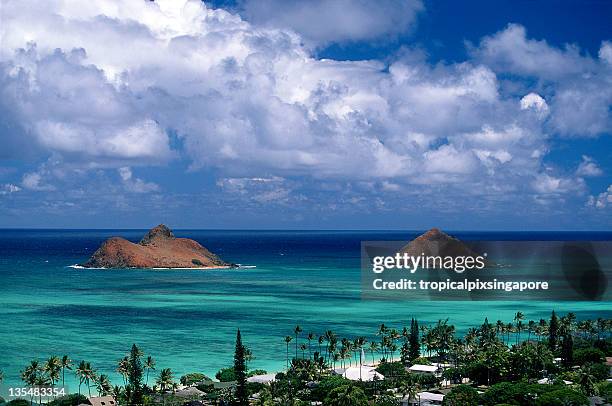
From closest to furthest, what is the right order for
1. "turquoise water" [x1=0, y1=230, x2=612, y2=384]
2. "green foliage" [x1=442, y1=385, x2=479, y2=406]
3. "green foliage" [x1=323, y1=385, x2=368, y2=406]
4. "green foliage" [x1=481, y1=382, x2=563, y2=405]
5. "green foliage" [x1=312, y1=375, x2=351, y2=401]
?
"green foliage" [x1=323, y1=385, x2=368, y2=406]
"green foliage" [x1=442, y1=385, x2=479, y2=406]
"green foliage" [x1=481, y1=382, x2=563, y2=405]
"green foliage" [x1=312, y1=375, x2=351, y2=401]
"turquoise water" [x1=0, y1=230, x2=612, y2=384]

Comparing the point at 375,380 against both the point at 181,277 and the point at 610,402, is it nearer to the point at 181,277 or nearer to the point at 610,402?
the point at 610,402

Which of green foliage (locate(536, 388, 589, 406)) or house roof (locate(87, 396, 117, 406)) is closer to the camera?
green foliage (locate(536, 388, 589, 406))

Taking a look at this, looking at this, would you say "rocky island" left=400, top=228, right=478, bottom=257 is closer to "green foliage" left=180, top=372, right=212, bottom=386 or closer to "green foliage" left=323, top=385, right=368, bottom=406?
"green foliage" left=180, top=372, right=212, bottom=386

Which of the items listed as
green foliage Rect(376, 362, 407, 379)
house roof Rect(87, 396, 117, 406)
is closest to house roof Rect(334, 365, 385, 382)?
green foliage Rect(376, 362, 407, 379)

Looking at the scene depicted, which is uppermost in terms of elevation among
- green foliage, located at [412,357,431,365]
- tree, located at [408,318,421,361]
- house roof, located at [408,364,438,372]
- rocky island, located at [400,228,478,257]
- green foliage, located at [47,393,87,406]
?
rocky island, located at [400,228,478,257]

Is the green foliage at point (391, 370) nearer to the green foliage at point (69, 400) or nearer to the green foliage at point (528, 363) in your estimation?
the green foliage at point (528, 363)

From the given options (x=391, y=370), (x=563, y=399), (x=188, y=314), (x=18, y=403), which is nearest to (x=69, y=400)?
(x=18, y=403)

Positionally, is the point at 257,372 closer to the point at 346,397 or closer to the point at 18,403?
the point at 346,397

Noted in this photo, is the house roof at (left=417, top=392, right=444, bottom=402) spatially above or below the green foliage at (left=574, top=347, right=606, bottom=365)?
below
